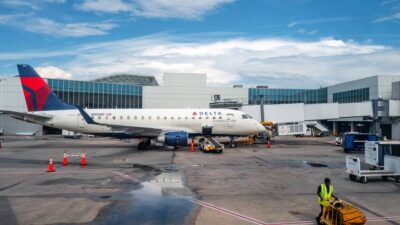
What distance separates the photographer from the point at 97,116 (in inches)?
1582

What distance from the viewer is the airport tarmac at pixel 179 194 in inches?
461

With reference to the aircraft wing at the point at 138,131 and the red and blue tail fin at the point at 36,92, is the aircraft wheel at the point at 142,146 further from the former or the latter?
the red and blue tail fin at the point at 36,92

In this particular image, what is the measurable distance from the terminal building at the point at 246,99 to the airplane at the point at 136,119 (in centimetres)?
1406

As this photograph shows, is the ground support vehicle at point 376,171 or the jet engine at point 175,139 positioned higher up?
the jet engine at point 175,139

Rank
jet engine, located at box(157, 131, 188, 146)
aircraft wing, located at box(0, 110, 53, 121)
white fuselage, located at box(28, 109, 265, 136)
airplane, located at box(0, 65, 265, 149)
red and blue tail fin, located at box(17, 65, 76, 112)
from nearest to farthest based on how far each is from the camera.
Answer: jet engine, located at box(157, 131, 188, 146)
aircraft wing, located at box(0, 110, 53, 121)
airplane, located at box(0, 65, 265, 149)
white fuselage, located at box(28, 109, 265, 136)
red and blue tail fin, located at box(17, 65, 76, 112)

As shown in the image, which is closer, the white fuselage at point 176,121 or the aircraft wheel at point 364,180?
the aircraft wheel at point 364,180

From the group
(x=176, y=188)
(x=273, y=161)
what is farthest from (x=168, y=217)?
(x=273, y=161)

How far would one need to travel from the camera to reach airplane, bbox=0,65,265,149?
38375 millimetres

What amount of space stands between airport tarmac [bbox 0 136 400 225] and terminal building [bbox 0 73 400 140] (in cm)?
2975

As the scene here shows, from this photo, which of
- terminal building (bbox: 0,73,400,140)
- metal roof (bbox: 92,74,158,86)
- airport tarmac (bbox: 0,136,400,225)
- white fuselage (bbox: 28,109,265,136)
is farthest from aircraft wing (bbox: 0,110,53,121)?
metal roof (bbox: 92,74,158,86)

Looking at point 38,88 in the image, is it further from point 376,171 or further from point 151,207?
point 376,171

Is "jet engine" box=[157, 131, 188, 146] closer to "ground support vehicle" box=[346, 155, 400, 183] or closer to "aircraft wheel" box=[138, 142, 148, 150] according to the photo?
"aircraft wheel" box=[138, 142, 148, 150]

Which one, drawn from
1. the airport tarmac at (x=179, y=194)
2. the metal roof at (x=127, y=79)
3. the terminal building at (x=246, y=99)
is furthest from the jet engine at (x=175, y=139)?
the metal roof at (x=127, y=79)

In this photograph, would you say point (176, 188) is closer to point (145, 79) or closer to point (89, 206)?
point (89, 206)
